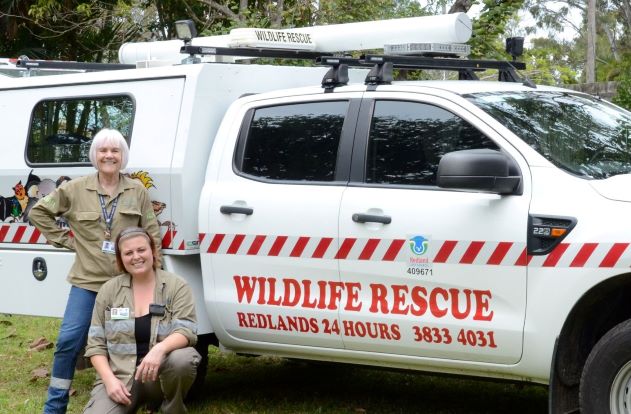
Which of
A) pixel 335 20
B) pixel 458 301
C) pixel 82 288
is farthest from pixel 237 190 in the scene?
pixel 335 20

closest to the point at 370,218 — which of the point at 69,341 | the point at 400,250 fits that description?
the point at 400,250

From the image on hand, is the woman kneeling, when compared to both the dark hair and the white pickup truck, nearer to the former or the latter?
the dark hair

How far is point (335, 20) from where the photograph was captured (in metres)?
12.4

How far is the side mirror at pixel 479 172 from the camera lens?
4.98m

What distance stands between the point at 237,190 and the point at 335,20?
6.65 m

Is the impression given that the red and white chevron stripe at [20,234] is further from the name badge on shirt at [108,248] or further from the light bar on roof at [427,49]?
the light bar on roof at [427,49]

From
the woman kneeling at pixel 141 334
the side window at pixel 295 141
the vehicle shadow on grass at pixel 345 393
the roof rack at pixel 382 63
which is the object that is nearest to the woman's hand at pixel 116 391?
the woman kneeling at pixel 141 334

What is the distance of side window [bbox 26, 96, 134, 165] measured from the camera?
663 cm

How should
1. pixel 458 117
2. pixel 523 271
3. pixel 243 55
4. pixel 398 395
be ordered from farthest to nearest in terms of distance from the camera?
pixel 398 395 < pixel 243 55 < pixel 458 117 < pixel 523 271

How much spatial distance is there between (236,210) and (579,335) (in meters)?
1.93

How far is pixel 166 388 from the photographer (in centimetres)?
550

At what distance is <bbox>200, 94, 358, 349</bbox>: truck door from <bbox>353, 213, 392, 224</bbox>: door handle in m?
0.14

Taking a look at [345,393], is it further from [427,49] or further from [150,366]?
[427,49]

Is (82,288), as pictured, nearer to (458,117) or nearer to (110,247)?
(110,247)
